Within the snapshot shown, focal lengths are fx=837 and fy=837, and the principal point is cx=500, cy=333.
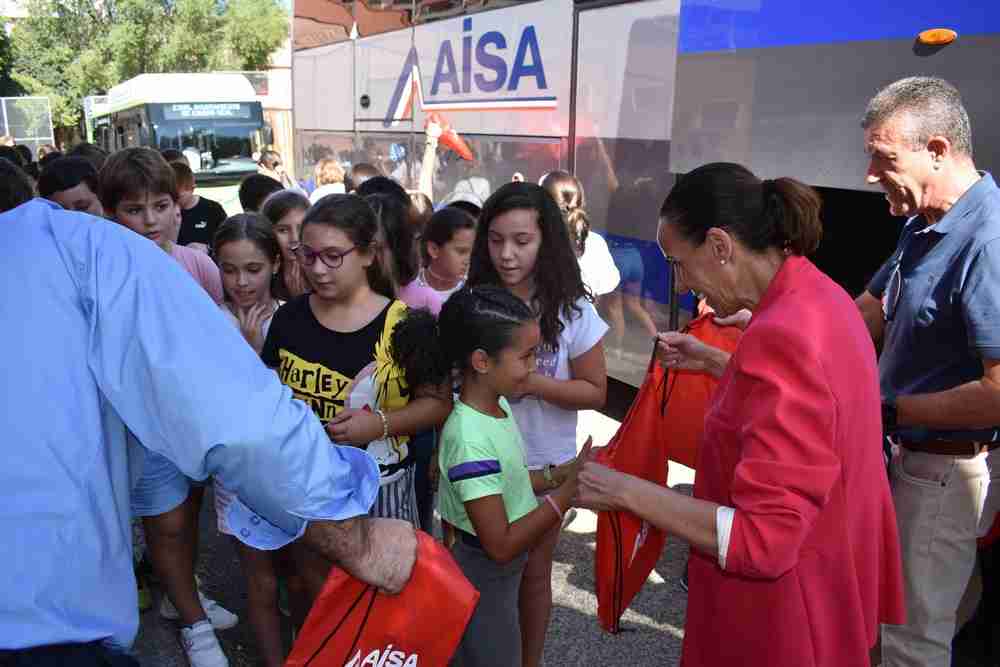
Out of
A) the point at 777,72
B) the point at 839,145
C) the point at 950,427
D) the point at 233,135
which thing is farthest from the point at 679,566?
the point at 233,135

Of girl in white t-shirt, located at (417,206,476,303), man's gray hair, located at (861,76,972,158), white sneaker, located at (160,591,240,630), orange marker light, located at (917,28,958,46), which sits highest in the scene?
orange marker light, located at (917,28,958,46)

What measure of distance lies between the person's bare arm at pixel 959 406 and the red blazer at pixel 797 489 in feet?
1.93

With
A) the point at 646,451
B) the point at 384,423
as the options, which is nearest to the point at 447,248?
the point at 384,423

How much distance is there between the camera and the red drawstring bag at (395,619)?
1.74m

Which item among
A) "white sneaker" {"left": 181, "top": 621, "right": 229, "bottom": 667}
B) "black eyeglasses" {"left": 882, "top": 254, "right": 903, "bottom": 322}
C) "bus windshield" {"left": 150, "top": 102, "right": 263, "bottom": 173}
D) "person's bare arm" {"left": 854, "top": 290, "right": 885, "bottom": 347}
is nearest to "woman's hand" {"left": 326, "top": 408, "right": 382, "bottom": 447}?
"white sneaker" {"left": 181, "top": 621, "right": 229, "bottom": 667}

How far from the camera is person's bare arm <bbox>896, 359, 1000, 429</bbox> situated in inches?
88.4

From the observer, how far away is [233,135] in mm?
23953

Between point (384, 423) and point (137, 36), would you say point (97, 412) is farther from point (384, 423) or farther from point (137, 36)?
point (137, 36)

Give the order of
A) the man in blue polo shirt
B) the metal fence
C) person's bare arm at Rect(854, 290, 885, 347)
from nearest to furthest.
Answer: the man in blue polo shirt < person's bare arm at Rect(854, 290, 885, 347) < the metal fence

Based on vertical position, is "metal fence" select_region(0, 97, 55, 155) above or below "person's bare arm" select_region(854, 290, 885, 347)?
above

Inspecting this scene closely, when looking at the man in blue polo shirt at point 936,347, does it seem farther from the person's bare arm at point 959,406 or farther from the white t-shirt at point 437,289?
the white t-shirt at point 437,289

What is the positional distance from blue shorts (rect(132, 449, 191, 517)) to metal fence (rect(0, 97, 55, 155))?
98.7 ft

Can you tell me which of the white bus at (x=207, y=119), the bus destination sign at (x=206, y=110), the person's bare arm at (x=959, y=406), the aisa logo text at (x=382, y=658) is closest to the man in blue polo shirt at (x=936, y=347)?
the person's bare arm at (x=959, y=406)

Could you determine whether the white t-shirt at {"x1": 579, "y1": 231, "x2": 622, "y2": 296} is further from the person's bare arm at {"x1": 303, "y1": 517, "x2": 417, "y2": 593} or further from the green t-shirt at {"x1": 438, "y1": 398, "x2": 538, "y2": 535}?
the person's bare arm at {"x1": 303, "y1": 517, "x2": 417, "y2": 593}
